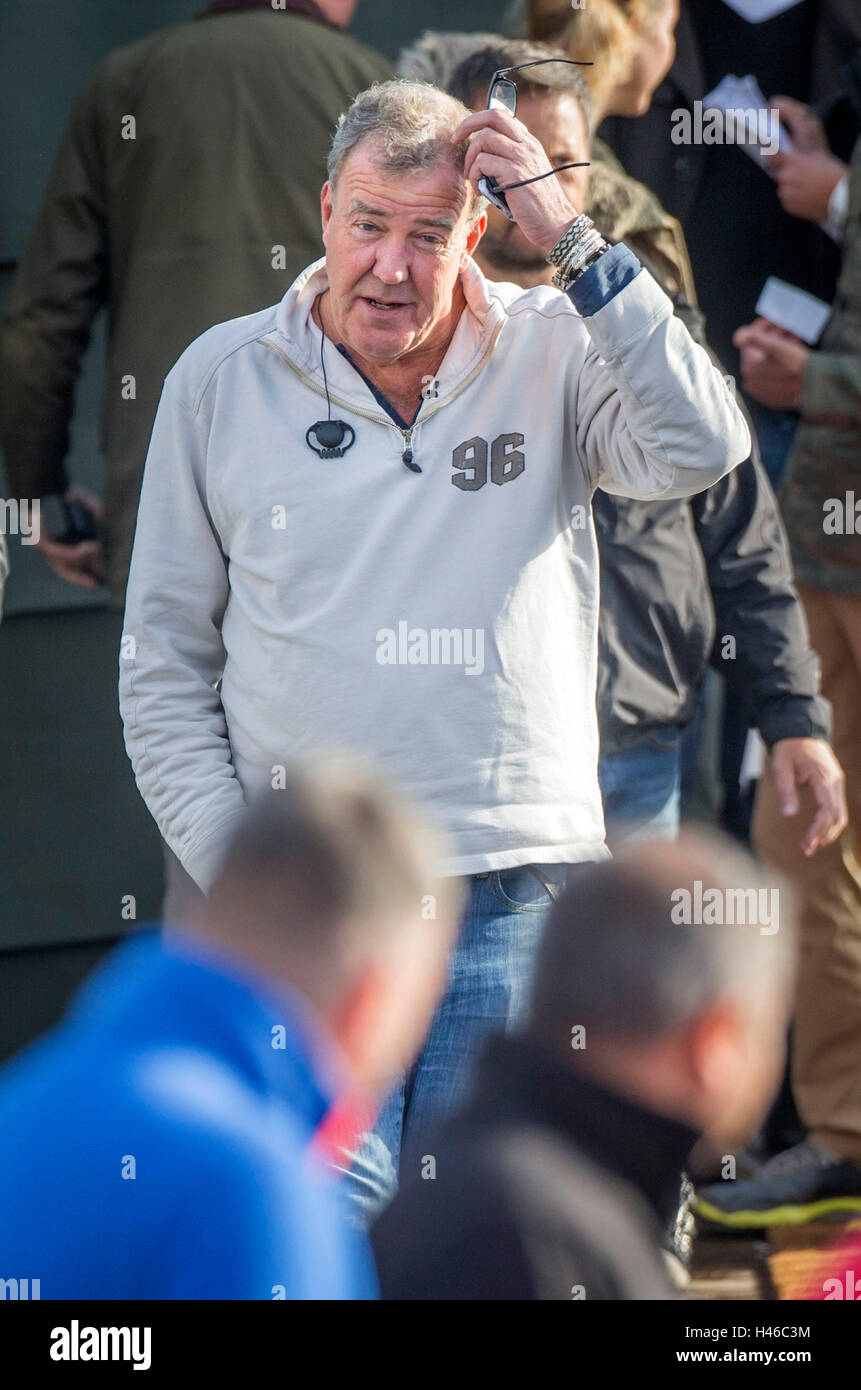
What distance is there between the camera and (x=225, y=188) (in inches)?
127

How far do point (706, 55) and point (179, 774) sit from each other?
219 cm

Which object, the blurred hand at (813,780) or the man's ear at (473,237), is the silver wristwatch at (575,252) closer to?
the man's ear at (473,237)

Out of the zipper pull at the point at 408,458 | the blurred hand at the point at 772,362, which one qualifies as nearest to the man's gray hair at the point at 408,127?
the zipper pull at the point at 408,458

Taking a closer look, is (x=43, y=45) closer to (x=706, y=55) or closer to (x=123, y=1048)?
(x=706, y=55)

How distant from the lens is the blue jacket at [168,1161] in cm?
155

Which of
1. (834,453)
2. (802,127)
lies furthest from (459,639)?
(802,127)

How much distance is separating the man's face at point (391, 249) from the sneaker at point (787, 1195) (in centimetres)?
187

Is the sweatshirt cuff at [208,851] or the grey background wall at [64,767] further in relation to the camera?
the grey background wall at [64,767]

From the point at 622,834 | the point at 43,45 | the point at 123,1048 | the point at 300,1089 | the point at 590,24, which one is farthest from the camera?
the point at 43,45

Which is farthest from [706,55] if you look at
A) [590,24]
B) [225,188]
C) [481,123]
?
[481,123]

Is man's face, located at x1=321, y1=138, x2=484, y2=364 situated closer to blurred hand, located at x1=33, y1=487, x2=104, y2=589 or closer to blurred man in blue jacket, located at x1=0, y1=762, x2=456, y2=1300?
blurred man in blue jacket, located at x1=0, y1=762, x2=456, y2=1300

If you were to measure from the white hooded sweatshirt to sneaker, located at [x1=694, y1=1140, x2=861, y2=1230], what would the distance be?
133cm

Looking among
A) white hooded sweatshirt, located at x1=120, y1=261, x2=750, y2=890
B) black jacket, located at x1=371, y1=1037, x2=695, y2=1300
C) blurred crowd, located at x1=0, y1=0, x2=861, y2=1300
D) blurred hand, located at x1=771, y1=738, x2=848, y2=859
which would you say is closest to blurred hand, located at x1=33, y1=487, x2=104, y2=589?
blurred crowd, located at x1=0, y1=0, x2=861, y2=1300
